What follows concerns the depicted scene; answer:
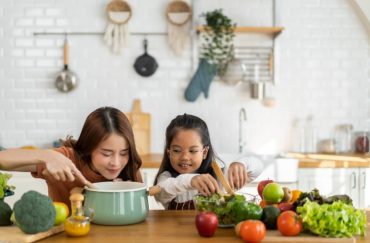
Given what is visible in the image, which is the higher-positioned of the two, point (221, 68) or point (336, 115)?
point (221, 68)

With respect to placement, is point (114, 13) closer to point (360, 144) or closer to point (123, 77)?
point (123, 77)

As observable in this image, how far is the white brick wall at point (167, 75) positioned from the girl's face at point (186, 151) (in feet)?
7.62

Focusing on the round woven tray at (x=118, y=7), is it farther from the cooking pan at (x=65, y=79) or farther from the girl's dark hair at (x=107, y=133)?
the girl's dark hair at (x=107, y=133)

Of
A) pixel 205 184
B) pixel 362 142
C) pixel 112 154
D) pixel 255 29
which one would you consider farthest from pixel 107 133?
pixel 362 142

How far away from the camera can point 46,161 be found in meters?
1.92

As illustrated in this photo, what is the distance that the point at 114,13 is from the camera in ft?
15.4

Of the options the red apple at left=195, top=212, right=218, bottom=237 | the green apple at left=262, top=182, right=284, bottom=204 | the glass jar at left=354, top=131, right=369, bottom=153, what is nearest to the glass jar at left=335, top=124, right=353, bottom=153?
the glass jar at left=354, top=131, right=369, bottom=153

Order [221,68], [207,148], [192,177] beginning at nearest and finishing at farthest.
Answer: [192,177] < [207,148] < [221,68]

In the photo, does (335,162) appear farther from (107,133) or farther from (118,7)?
(107,133)

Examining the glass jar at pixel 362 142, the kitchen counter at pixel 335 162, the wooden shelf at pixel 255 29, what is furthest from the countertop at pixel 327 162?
the wooden shelf at pixel 255 29

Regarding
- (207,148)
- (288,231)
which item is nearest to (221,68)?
(207,148)

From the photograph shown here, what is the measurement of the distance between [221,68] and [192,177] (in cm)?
273

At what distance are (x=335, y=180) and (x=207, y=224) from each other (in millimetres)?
A: 2705

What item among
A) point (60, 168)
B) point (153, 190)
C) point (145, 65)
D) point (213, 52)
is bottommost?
point (153, 190)
